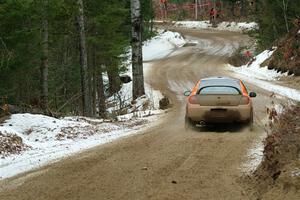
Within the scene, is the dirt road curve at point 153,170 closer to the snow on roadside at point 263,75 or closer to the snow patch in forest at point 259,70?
the snow on roadside at point 263,75

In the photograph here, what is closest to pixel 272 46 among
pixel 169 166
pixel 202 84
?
pixel 202 84

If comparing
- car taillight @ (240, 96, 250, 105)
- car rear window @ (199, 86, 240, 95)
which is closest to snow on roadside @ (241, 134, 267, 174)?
car taillight @ (240, 96, 250, 105)

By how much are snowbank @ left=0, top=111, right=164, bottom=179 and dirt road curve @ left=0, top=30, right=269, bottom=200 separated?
535 millimetres

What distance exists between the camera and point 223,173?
28.6 ft

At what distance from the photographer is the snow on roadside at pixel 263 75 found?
24369 mm

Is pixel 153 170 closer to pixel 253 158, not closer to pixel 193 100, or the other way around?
pixel 253 158

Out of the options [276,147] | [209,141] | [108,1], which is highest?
[108,1]

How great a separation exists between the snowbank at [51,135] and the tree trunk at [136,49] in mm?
8097

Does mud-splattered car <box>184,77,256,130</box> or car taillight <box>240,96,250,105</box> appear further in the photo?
car taillight <box>240,96,250,105</box>

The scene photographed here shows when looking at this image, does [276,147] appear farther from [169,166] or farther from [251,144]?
[251,144]

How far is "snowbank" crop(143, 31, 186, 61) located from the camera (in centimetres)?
5216

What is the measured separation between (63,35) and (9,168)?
514 inches

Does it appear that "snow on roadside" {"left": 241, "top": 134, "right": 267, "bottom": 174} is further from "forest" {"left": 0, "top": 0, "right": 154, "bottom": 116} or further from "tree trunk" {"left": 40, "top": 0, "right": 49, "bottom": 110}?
"tree trunk" {"left": 40, "top": 0, "right": 49, "bottom": 110}

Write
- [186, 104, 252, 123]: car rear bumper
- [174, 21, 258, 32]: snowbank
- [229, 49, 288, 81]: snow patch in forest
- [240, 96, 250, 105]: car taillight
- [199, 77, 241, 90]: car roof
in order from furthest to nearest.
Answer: [174, 21, 258, 32]: snowbank, [229, 49, 288, 81]: snow patch in forest, [199, 77, 241, 90]: car roof, [240, 96, 250, 105]: car taillight, [186, 104, 252, 123]: car rear bumper
